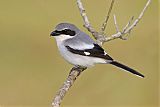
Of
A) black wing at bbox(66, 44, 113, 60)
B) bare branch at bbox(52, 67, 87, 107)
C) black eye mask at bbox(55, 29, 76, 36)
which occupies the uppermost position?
black eye mask at bbox(55, 29, 76, 36)

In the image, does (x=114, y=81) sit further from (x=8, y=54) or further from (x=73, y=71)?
(x=73, y=71)

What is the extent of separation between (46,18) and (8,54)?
4.25 ft

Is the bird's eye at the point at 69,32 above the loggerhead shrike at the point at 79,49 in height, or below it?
above

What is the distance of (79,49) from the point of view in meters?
3.32

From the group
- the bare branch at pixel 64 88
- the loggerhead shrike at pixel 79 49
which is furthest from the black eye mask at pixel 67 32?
the bare branch at pixel 64 88

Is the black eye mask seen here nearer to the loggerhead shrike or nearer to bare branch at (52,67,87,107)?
the loggerhead shrike

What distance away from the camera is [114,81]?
5.29 m

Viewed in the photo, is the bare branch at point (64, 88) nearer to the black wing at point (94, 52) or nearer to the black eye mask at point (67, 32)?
the black wing at point (94, 52)

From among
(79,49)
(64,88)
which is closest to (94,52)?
(79,49)

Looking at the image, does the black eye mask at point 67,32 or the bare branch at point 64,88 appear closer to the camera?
the bare branch at point 64,88

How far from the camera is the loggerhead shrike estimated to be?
330 cm

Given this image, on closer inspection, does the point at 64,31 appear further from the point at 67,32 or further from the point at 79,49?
the point at 79,49

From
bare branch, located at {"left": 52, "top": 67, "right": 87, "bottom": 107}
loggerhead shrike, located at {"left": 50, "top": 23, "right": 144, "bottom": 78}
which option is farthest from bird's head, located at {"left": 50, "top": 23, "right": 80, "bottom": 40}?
bare branch, located at {"left": 52, "top": 67, "right": 87, "bottom": 107}

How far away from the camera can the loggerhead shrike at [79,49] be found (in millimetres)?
3305
